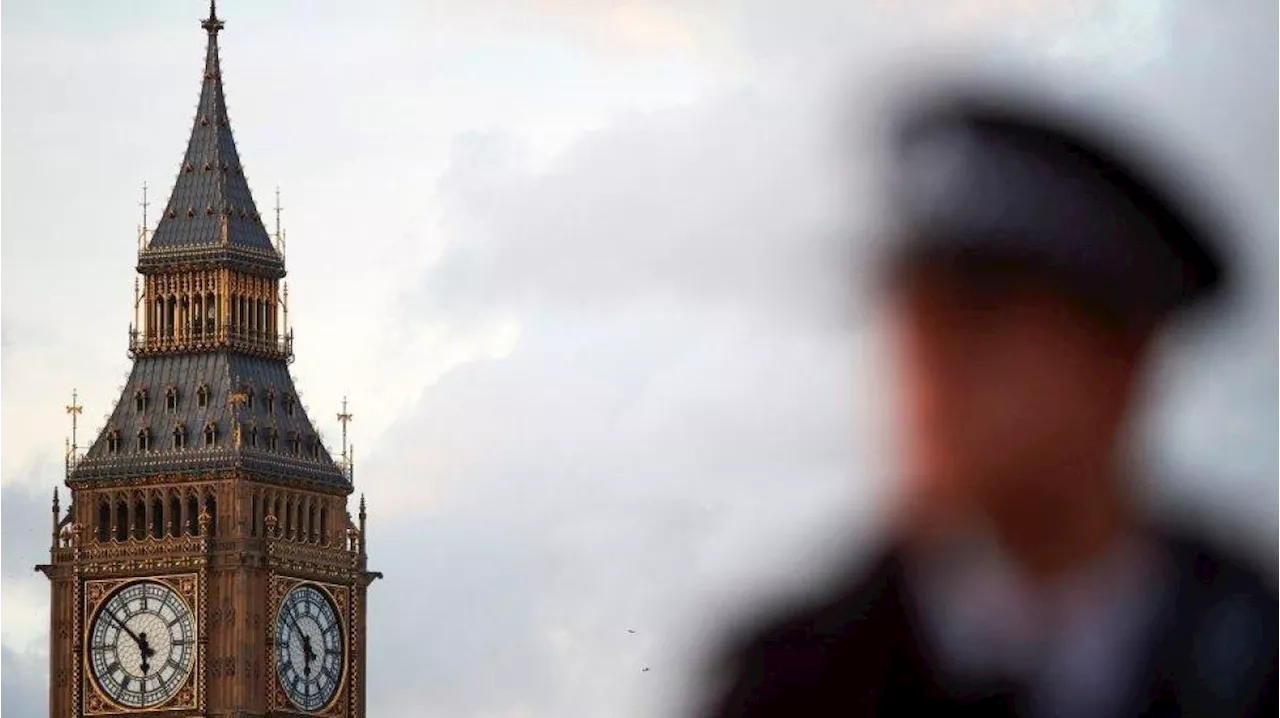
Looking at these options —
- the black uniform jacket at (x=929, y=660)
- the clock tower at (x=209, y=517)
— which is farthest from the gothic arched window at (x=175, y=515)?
the black uniform jacket at (x=929, y=660)

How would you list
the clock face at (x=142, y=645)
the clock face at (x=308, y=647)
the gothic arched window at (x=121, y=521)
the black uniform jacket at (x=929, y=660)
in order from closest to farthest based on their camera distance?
the black uniform jacket at (x=929, y=660) → the clock face at (x=142, y=645) → the gothic arched window at (x=121, y=521) → the clock face at (x=308, y=647)

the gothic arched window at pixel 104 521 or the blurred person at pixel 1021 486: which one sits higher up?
the gothic arched window at pixel 104 521

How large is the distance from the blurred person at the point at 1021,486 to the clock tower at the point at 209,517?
493 feet

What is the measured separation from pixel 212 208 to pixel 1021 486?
15729cm

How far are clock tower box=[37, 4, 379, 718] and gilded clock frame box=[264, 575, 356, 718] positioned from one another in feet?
0.29

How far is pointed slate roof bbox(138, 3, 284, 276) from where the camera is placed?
531 feet

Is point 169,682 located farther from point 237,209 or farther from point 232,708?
point 237,209

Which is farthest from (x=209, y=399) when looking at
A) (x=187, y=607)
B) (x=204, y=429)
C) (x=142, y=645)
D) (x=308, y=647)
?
(x=308, y=647)

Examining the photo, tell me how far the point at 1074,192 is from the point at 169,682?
151802mm

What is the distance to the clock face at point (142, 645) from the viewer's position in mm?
158125

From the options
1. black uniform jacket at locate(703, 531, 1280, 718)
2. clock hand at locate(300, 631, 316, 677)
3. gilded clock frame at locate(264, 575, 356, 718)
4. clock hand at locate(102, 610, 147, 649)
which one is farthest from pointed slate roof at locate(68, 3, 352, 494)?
black uniform jacket at locate(703, 531, 1280, 718)

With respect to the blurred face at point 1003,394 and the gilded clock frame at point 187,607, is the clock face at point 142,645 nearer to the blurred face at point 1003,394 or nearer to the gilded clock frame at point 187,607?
the gilded clock frame at point 187,607

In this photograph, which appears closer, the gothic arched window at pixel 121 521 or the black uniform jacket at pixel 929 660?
the black uniform jacket at pixel 929 660

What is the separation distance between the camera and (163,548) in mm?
158375
